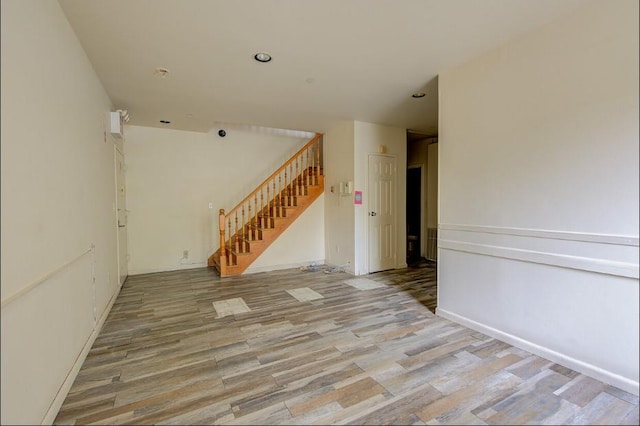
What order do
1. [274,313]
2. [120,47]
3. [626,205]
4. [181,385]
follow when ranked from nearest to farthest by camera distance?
[626,205], [181,385], [120,47], [274,313]

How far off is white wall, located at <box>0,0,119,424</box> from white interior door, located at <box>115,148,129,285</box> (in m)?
1.71

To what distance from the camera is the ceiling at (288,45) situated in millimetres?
2125

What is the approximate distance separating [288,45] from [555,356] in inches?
133

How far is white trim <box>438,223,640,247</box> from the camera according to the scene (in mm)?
1938

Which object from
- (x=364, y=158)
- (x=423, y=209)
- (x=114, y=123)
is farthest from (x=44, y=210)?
(x=423, y=209)

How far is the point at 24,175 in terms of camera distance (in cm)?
154

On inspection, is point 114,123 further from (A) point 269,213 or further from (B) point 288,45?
(A) point 269,213

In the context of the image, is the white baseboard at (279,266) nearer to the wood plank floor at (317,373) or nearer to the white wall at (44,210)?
the wood plank floor at (317,373)

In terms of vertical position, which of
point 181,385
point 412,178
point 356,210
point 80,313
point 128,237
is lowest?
point 181,385

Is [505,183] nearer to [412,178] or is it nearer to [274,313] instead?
[274,313]

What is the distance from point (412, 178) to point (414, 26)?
5.10 m

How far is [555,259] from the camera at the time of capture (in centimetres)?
230

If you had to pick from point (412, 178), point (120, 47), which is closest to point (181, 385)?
point (120, 47)

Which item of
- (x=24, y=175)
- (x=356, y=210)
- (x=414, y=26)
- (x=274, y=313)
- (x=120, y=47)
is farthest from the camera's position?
(x=356, y=210)
